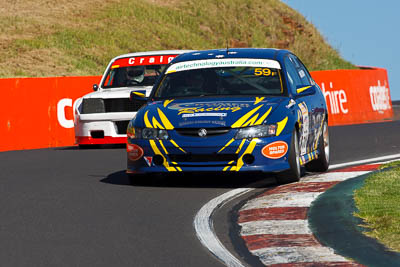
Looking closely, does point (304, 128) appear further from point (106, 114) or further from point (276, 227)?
point (106, 114)

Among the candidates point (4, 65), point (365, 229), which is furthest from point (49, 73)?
point (365, 229)

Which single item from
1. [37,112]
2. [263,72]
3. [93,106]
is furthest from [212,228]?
[37,112]

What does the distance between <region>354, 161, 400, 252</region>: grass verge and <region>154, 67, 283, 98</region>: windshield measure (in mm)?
1544

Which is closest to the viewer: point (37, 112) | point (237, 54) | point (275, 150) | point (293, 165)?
point (275, 150)

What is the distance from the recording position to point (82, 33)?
5569 centimetres

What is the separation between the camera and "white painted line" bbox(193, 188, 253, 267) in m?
6.19

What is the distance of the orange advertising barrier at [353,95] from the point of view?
2444cm

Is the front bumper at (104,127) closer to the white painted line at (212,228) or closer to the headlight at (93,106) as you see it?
the headlight at (93,106)

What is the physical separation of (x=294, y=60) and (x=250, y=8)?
194 ft

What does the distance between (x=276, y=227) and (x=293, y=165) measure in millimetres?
2547

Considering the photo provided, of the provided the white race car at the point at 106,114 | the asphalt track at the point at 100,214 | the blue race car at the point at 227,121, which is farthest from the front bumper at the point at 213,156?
the white race car at the point at 106,114

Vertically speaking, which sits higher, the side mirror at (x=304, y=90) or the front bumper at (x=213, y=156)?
the side mirror at (x=304, y=90)

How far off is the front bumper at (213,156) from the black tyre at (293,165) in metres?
0.07

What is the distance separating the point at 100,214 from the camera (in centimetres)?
820
